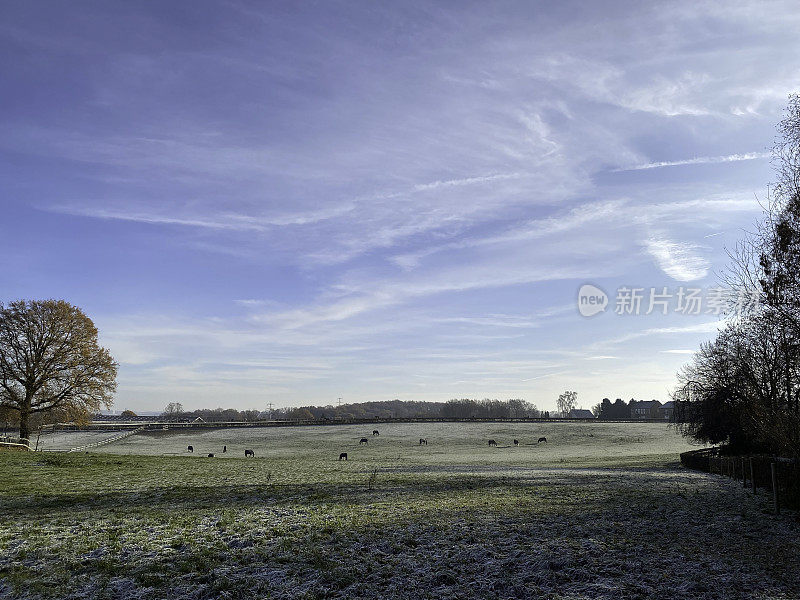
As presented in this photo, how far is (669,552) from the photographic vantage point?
42.2ft

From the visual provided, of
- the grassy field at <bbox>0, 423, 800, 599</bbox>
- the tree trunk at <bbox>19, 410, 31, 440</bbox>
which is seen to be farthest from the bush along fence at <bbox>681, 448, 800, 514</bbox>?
the tree trunk at <bbox>19, 410, 31, 440</bbox>

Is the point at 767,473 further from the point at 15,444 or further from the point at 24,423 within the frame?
the point at 24,423

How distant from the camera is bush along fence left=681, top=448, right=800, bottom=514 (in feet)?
61.4

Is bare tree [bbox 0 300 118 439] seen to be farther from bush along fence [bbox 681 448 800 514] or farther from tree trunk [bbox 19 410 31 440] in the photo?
bush along fence [bbox 681 448 800 514]

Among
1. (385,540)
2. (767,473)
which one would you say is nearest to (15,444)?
(385,540)

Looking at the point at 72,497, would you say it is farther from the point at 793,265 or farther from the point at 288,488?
the point at 793,265

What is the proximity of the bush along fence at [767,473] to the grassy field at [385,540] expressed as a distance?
1087 millimetres

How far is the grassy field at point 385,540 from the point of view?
425 inches

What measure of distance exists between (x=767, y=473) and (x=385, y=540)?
739 inches

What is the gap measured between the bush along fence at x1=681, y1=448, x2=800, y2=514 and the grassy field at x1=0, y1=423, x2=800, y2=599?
1.09 metres

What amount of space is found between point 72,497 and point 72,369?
1377 inches

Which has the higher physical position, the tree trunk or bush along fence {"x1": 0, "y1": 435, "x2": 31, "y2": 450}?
the tree trunk

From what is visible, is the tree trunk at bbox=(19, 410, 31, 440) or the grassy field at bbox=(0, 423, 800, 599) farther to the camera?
the tree trunk at bbox=(19, 410, 31, 440)

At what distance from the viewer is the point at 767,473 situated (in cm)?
2231
